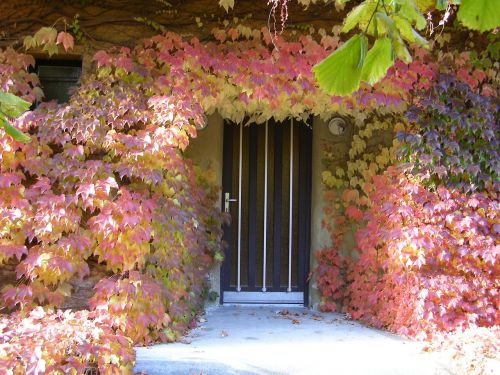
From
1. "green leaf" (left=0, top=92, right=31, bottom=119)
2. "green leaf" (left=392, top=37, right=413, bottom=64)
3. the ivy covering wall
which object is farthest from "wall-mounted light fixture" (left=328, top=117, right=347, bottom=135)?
"green leaf" (left=0, top=92, right=31, bottom=119)

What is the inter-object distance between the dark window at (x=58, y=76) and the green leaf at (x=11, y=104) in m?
3.16

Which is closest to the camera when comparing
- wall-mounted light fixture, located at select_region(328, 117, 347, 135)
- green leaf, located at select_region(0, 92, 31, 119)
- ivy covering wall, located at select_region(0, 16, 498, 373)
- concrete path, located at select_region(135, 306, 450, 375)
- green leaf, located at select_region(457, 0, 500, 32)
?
green leaf, located at select_region(457, 0, 500, 32)

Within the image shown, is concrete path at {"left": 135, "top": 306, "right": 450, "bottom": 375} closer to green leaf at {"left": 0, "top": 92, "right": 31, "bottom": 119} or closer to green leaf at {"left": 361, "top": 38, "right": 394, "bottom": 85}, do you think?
green leaf at {"left": 0, "top": 92, "right": 31, "bottom": 119}

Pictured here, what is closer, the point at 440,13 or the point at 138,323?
the point at 138,323

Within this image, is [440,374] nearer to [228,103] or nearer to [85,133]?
[228,103]

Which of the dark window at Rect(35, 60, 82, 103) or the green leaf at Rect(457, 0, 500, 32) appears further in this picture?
the dark window at Rect(35, 60, 82, 103)

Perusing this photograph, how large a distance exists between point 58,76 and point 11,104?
3.33m

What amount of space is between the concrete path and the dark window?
7.91ft

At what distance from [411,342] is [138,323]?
2.10 meters

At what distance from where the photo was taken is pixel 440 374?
3.23m

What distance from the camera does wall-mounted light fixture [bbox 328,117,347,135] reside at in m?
5.21

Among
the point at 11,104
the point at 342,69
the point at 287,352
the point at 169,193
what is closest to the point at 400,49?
the point at 342,69

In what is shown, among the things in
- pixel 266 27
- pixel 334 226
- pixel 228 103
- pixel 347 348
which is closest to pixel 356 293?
pixel 334 226

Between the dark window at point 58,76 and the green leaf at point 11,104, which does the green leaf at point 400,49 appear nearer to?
the green leaf at point 11,104
